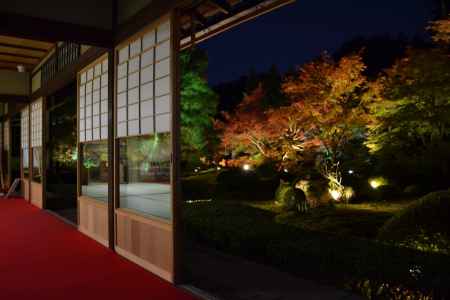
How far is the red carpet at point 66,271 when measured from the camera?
3.82 m

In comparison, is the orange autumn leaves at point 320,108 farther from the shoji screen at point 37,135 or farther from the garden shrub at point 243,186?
the shoji screen at point 37,135

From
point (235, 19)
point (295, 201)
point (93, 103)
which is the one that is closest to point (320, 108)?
point (295, 201)

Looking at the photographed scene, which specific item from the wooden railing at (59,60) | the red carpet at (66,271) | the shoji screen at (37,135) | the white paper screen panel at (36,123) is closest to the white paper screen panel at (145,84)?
the red carpet at (66,271)

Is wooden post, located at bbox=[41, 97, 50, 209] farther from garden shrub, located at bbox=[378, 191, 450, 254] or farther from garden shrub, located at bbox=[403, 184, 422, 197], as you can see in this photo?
garden shrub, located at bbox=[403, 184, 422, 197]

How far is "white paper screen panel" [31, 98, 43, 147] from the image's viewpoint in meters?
10.4

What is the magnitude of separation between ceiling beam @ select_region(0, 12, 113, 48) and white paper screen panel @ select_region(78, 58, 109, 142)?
54cm

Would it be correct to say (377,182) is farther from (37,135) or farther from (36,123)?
(36,123)

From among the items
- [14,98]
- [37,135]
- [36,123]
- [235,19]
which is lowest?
[37,135]

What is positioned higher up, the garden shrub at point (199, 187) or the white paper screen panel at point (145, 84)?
the white paper screen panel at point (145, 84)

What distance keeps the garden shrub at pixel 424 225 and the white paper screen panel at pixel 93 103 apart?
170 inches

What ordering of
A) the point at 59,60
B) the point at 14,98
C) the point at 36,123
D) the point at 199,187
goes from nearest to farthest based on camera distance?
the point at 59,60 < the point at 36,123 < the point at 14,98 < the point at 199,187

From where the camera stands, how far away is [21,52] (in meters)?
9.34

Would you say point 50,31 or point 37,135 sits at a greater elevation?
point 50,31

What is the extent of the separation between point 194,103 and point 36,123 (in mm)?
7893
